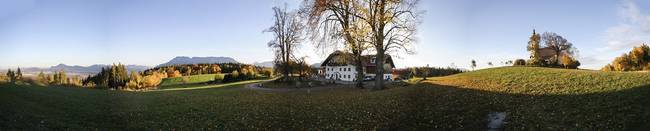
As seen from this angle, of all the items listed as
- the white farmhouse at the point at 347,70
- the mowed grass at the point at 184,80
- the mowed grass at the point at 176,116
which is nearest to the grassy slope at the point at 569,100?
the mowed grass at the point at 176,116

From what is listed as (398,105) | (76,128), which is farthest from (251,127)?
(398,105)

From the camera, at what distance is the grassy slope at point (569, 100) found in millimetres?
11727

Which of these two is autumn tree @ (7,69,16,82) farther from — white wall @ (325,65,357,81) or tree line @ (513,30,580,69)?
tree line @ (513,30,580,69)

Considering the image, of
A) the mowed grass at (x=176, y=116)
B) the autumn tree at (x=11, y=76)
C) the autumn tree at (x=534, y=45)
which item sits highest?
the autumn tree at (x=534, y=45)

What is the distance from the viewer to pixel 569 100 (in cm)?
1533

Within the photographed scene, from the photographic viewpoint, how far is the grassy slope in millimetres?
11727

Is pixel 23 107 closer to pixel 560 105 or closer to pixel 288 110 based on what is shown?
pixel 288 110

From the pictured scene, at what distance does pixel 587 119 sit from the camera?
12008 mm

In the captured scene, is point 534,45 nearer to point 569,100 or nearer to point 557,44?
point 557,44

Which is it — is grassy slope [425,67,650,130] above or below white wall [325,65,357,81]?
below

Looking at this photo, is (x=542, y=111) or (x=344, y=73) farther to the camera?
(x=344, y=73)

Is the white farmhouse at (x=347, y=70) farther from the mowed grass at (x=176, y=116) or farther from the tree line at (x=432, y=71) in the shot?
the mowed grass at (x=176, y=116)

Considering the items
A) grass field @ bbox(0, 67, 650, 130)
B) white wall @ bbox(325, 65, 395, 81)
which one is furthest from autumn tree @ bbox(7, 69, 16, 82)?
white wall @ bbox(325, 65, 395, 81)

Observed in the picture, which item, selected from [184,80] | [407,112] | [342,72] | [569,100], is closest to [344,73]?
[342,72]
